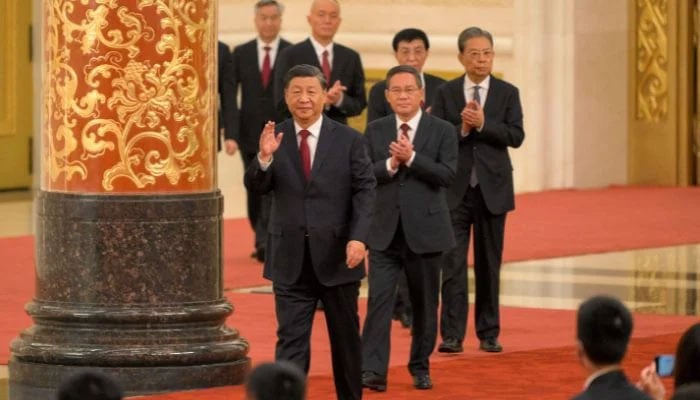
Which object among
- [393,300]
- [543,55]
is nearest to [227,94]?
[393,300]

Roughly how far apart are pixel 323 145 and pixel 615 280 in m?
5.28

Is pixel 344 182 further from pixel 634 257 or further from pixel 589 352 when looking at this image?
pixel 634 257

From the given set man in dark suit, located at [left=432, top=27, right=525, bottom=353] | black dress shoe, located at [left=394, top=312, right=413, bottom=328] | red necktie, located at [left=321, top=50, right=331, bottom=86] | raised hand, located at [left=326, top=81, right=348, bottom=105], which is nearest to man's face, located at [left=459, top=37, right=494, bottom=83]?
man in dark suit, located at [left=432, top=27, right=525, bottom=353]

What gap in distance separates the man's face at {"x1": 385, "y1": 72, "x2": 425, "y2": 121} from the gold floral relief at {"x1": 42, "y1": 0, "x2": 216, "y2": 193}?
3.10 feet

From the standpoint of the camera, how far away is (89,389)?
458cm

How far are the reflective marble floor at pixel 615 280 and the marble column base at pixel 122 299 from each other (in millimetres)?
3691

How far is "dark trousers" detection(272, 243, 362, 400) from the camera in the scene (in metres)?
8.63

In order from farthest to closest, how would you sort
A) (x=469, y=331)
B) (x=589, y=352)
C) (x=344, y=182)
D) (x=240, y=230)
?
(x=240, y=230) < (x=469, y=331) < (x=344, y=182) < (x=589, y=352)

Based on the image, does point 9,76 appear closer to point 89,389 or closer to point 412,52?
point 412,52

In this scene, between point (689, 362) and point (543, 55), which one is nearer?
point (689, 362)

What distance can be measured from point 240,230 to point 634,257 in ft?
11.3

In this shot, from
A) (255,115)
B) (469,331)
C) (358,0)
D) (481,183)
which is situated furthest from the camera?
(358,0)

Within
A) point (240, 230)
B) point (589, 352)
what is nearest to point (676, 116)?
point (240, 230)

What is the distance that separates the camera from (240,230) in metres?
16.6
